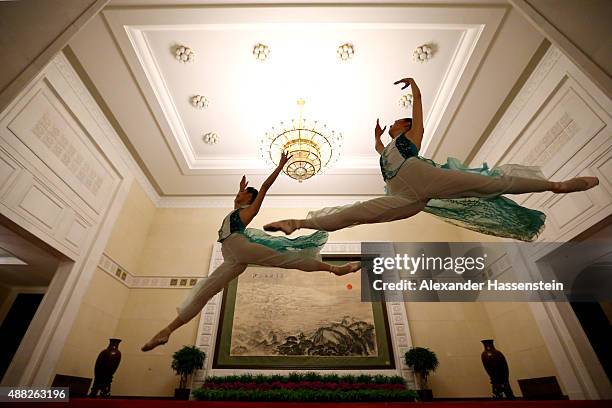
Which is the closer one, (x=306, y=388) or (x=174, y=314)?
(x=306, y=388)

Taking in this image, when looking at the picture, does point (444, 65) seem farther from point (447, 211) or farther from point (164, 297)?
point (164, 297)

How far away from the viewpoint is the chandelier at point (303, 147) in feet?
12.9

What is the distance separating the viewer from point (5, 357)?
18.3 feet

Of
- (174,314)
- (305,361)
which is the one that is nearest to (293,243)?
(305,361)

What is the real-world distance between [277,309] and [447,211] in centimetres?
349

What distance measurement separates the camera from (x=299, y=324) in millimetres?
5035

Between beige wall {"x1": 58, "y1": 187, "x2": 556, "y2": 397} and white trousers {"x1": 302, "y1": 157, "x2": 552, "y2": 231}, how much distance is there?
297cm

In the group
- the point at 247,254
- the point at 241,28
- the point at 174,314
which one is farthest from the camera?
the point at 174,314

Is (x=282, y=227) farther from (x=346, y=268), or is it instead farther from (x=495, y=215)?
(x=495, y=215)

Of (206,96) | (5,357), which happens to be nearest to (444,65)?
(206,96)

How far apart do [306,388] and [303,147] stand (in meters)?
3.28

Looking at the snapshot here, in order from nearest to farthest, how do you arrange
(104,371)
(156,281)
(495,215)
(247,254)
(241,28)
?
(495,215)
(247,254)
(241,28)
(104,371)
(156,281)

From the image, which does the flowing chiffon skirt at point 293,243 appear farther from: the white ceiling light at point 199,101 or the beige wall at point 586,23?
the white ceiling light at point 199,101

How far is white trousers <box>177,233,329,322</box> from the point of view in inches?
101
